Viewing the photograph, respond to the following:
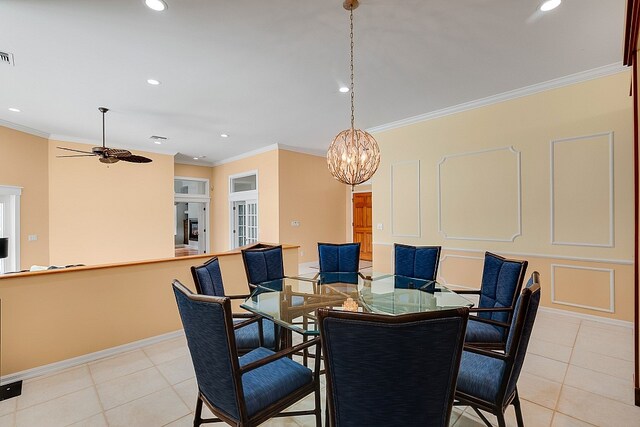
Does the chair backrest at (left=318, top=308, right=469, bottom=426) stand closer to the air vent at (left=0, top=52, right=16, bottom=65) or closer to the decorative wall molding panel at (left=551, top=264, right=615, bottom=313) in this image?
the decorative wall molding panel at (left=551, top=264, right=615, bottom=313)

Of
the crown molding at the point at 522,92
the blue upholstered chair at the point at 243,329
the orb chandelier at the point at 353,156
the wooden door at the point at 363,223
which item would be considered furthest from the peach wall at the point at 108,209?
the orb chandelier at the point at 353,156

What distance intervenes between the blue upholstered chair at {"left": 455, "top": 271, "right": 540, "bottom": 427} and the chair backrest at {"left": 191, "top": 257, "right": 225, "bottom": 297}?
5.25 feet

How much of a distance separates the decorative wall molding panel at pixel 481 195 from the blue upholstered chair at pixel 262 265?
2766mm

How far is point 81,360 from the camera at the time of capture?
262 cm

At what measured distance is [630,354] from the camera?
2.65 metres

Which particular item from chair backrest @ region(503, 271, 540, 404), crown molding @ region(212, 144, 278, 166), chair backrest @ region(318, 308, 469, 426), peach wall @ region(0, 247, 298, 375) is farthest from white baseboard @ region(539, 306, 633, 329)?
crown molding @ region(212, 144, 278, 166)

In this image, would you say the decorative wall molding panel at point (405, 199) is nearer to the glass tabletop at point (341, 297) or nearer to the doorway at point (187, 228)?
the glass tabletop at point (341, 297)

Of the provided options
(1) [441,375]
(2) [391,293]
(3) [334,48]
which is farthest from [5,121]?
(1) [441,375]

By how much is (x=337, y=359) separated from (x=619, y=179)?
13.0 feet

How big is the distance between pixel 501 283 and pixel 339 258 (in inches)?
67.5

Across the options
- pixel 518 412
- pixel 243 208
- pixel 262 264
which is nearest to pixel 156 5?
pixel 262 264

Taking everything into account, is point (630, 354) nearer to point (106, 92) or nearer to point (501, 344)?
point (501, 344)

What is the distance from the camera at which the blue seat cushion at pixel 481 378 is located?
1.48m

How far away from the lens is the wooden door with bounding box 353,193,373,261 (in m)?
7.79
